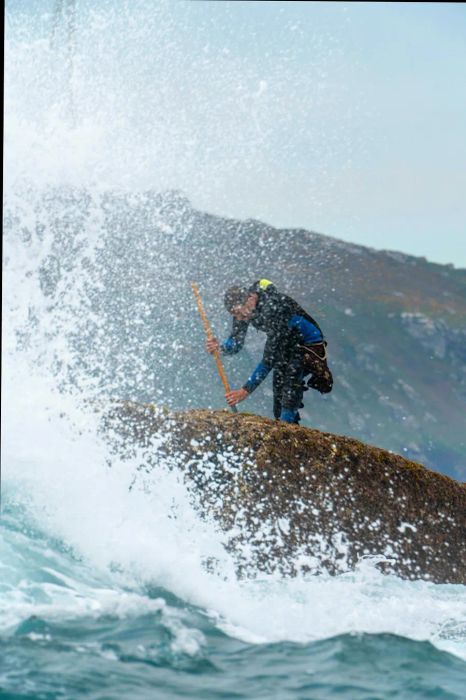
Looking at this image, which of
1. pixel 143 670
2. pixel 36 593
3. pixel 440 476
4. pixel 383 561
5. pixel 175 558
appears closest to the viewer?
pixel 143 670

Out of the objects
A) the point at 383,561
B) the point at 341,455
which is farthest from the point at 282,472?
the point at 383,561

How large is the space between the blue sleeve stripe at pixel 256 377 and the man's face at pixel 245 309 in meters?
0.46

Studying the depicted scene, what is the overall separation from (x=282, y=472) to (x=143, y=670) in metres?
3.54

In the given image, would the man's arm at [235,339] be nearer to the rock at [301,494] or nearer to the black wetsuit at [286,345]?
the black wetsuit at [286,345]

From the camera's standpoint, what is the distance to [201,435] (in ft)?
28.3

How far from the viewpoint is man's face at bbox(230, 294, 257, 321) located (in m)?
9.30

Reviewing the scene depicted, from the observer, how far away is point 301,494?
8344 millimetres

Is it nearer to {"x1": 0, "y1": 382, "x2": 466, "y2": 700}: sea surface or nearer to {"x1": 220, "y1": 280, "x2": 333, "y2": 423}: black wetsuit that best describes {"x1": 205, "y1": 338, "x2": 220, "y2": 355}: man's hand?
{"x1": 220, "y1": 280, "x2": 333, "y2": 423}: black wetsuit

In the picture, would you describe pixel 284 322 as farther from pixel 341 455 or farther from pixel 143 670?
pixel 143 670

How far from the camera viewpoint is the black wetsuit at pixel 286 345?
928cm

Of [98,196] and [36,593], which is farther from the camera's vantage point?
[98,196]

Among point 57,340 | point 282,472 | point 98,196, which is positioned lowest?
point 282,472

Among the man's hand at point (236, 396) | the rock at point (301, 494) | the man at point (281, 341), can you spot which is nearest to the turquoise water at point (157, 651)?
the rock at point (301, 494)

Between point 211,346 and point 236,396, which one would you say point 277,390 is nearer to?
point 236,396
